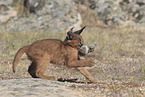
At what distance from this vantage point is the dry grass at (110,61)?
15.6 ft

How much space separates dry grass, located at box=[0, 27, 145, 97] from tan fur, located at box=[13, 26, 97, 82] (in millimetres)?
792

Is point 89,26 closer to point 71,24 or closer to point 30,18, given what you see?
point 71,24

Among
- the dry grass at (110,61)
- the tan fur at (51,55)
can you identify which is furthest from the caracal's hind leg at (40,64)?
the dry grass at (110,61)

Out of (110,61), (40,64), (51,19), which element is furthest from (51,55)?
(51,19)

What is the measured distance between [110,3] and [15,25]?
6.78 meters

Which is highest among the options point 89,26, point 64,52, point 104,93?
point 89,26

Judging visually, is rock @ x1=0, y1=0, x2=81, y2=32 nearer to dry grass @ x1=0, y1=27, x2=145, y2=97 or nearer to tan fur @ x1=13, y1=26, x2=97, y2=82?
dry grass @ x1=0, y1=27, x2=145, y2=97

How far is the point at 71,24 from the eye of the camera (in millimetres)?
14172

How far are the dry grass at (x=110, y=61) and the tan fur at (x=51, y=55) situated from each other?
2.60ft

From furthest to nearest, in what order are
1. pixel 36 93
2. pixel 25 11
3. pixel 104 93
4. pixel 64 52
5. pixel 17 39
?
pixel 25 11 < pixel 17 39 < pixel 64 52 < pixel 104 93 < pixel 36 93

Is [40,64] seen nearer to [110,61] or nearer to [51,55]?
[51,55]

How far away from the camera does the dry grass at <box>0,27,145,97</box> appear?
187 inches

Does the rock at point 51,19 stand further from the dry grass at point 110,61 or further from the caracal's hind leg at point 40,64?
the caracal's hind leg at point 40,64

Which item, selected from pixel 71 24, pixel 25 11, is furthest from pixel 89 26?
pixel 25 11
